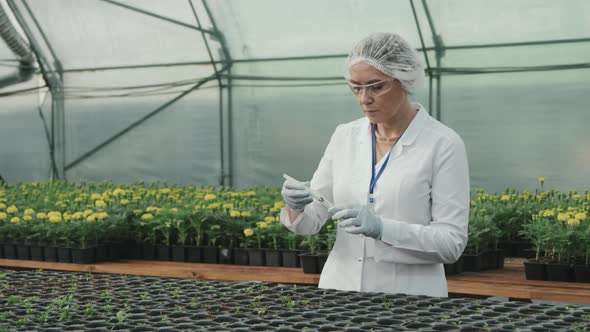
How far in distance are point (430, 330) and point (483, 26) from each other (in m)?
6.26

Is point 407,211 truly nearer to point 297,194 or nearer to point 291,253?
point 297,194

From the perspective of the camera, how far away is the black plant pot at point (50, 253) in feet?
16.2

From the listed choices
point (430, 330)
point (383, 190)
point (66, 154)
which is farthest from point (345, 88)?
point (430, 330)

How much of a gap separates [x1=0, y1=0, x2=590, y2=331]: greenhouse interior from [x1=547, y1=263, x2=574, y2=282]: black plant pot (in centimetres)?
2

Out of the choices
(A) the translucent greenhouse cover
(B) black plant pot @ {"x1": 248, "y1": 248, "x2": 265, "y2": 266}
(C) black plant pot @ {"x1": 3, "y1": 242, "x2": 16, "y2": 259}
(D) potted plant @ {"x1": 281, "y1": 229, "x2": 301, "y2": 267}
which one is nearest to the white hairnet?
(D) potted plant @ {"x1": 281, "y1": 229, "x2": 301, "y2": 267}

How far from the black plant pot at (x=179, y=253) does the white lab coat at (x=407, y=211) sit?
2.12 metres

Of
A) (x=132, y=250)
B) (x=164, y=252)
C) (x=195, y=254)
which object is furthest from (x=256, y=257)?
(x=132, y=250)

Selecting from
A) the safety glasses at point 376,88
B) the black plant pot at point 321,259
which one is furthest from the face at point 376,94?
the black plant pot at point 321,259

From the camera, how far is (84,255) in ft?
15.6

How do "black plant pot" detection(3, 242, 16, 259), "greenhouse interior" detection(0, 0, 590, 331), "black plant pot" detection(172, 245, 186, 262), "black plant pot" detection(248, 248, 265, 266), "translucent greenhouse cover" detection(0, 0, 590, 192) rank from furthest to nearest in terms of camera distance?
"translucent greenhouse cover" detection(0, 0, 590, 192) → "black plant pot" detection(3, 242, 16, 259) → "black plant pot" detection(172, 245, 186, 262) → "black plant pot" detection(248, 248, 265, 266) → "greenhouse interior" detection(0, 0, 590, 331)

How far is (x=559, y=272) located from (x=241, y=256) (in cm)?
184

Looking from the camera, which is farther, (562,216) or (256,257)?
(256,257)

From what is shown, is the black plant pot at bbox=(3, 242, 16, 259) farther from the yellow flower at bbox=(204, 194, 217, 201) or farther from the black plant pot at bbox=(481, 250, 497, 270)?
the black plant pot at bbox=(481, 250, 497, 270)

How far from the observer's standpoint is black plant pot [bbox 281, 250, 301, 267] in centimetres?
456
